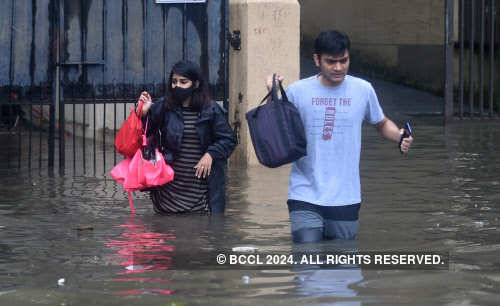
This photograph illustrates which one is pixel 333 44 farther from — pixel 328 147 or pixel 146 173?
pixel 146 173

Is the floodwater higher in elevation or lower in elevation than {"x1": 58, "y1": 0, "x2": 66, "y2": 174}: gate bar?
lower

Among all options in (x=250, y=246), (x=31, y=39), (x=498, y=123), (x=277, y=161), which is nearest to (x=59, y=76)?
(x=31, y=39)

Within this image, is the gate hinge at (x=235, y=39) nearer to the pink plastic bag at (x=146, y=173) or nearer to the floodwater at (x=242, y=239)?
the floodwater at (x=242, y=239)

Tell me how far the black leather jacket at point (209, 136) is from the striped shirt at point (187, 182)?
4cm

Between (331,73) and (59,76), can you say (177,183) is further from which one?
(59,76)

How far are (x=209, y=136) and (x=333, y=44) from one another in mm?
2326

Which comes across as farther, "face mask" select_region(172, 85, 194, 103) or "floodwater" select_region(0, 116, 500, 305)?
"face mask" select_region(172, 85, 194, 103)

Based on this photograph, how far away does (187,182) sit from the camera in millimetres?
8797

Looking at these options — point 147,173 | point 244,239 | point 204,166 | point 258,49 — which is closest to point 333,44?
point 244,239

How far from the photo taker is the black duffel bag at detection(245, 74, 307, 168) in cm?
661

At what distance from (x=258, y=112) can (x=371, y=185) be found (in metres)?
4.72

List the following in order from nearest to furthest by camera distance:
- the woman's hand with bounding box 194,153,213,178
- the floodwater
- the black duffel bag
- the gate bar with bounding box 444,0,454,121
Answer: the floodwater, the black duffel bag, the woman's hand with bounding box 194,153,213,178, the gate bar with bounding box 444,0,454,121

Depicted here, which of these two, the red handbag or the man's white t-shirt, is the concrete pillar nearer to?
the red handbag

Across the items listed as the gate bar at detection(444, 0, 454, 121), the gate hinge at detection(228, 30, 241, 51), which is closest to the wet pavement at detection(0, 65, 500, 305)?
the gate hinge at detection(228, 30, 241, 51)
